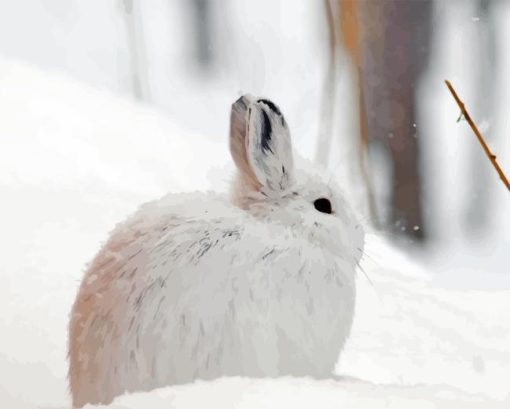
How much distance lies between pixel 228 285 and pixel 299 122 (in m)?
0.23

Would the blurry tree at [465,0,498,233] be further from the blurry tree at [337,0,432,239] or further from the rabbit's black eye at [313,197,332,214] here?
the rabbit's black eye at [313,197,332,214]

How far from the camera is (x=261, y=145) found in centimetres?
44

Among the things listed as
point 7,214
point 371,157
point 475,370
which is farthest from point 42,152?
point 475,370

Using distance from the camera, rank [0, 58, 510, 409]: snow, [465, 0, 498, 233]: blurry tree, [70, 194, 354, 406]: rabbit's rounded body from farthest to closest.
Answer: [465, 0, 498, 233]: blurry tree < [0, 58, 510, 409]: snow < [70, 194, 354, 406]: rabbit's rounded body

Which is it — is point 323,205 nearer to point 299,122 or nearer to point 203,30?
point 299,122

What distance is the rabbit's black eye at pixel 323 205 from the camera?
0.47 meters

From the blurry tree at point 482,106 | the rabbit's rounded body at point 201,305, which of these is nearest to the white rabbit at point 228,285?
the rabbit's rounded body at point 201,305

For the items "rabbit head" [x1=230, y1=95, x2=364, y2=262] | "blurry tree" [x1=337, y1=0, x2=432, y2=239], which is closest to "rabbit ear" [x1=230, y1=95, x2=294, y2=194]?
"rabbit head" [x1=230, y1=95, x2=364, y2=262]

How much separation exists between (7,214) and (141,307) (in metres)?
0.25

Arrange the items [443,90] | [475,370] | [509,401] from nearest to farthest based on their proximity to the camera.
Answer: [509,401]
[475,370]
[443,90]

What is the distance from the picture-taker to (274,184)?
1.50ft

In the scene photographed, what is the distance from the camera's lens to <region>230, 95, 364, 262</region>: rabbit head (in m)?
0.44

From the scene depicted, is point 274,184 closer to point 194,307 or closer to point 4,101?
point 194,307

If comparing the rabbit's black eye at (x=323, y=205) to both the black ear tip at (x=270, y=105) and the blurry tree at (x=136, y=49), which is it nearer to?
the black ear tip at (x=270, y=105)
